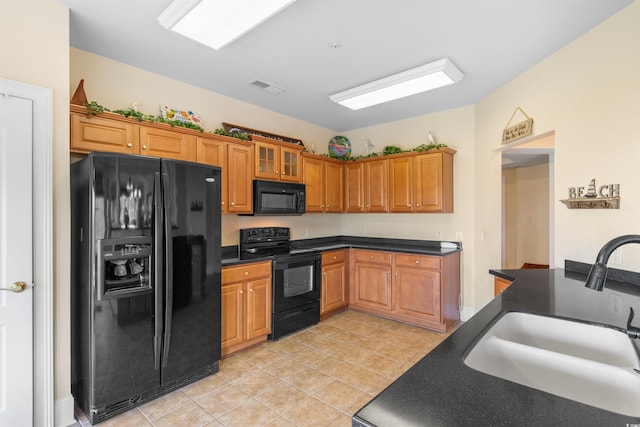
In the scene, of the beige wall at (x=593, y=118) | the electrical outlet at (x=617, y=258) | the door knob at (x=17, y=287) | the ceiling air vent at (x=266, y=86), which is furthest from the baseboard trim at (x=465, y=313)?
the door knob at (x=17, y=287)

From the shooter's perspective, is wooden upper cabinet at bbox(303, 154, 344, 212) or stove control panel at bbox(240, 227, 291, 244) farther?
wooden upper cabinet at bbox(303, 154, 344, 212)

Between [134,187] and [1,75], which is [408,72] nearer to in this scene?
[134,187]

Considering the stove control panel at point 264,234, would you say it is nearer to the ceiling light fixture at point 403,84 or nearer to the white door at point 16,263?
the ceiling light fixture at point 403,84

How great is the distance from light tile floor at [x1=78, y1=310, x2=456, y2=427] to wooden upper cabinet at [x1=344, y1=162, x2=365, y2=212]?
5.98 ft

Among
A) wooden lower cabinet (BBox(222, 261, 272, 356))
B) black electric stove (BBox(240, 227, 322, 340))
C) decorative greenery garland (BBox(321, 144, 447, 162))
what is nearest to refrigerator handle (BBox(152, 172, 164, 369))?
wooden lower cabinet (BBox(222, 261, 272, 356))

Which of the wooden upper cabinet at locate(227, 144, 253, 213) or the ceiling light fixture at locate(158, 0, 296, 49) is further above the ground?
the ceiling light fixture at locate(158, 0, 296, 49)

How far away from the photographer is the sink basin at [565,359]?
91 centimetres

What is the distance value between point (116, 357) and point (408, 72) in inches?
132

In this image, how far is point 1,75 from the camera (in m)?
1.88

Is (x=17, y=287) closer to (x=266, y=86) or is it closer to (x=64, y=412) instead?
(x=64, y=412)

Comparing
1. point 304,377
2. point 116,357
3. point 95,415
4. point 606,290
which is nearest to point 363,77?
point 606,290

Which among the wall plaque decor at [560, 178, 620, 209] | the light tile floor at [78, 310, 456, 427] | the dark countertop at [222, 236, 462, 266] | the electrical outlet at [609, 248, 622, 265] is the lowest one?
the light tile floor at [78, 310, 456, 427]

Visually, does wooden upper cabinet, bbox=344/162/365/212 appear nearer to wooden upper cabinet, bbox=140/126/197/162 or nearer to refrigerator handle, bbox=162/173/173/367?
wooden upper cabinet, bbox=140/126/197/162

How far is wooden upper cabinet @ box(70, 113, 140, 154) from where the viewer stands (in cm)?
234
